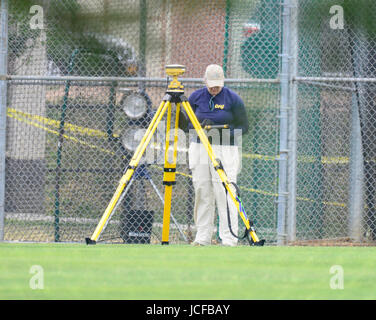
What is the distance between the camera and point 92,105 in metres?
8.83

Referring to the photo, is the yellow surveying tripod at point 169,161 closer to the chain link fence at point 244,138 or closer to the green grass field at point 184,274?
the green grass field at point 184,274

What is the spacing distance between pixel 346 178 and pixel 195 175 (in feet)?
8.50

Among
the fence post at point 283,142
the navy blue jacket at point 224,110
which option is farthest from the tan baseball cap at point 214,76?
the fence post at point 283,142

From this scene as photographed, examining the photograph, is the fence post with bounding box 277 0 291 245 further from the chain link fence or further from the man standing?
the man standing

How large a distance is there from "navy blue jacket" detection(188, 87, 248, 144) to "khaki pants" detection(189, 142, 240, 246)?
0.25 meters

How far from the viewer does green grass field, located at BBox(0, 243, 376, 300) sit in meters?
3.26

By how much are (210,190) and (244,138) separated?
68.5 inches

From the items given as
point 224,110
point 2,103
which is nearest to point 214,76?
point 224,110

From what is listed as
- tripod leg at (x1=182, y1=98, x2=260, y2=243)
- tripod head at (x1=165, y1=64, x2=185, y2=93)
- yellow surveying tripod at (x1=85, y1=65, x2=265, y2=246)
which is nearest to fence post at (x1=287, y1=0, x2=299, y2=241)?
yellow surveying tripod at (x1=85, y1=65, x2=265, y2=246)

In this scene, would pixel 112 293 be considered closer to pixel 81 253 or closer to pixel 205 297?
pixel 205 297

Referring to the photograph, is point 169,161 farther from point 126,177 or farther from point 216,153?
point 126,177

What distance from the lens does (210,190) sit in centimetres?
766

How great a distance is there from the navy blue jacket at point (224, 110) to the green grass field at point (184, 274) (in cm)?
199
